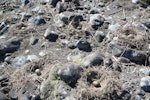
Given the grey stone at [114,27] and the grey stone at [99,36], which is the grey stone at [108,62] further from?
the grey stone at [114,27]

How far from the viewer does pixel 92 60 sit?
9.95ft

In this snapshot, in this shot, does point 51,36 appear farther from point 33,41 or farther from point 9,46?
point 9,46

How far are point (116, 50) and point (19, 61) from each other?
935 millimetres

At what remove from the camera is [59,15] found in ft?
12.4

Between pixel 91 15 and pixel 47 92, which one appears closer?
pixel 47 92

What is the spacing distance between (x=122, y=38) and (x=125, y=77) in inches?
19.7

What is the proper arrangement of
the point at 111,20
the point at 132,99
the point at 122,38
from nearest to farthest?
the point at 132,99, the point at 122,38, the point at 111,20

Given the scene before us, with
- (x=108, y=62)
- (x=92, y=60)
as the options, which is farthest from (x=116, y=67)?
(x=92, y=60)

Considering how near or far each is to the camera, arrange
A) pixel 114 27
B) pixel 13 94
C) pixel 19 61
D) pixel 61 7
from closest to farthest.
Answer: pixel 13 94 → pixel 19 61 → pixel 114 27 → pixel 61 7

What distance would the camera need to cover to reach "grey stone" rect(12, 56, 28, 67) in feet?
10.6

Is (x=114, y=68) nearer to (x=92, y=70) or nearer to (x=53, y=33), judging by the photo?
(x=92, y=70)

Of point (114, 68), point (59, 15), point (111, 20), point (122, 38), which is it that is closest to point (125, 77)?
point (114, 68)

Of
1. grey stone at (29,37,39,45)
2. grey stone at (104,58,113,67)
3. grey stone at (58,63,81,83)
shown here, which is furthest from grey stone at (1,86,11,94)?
grey stone at (104,58,113,67)

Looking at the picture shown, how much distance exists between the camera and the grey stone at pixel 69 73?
2.88 meters
